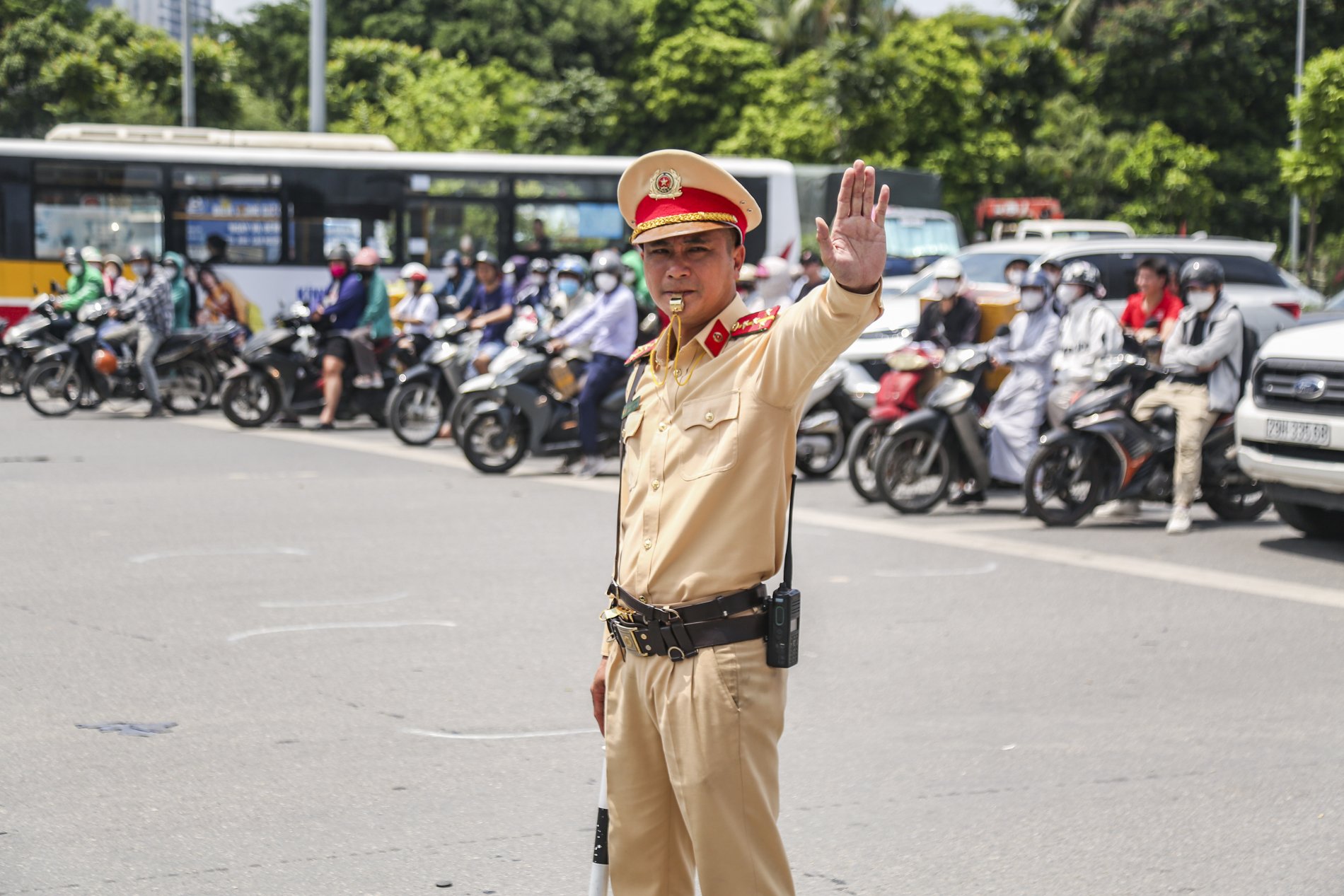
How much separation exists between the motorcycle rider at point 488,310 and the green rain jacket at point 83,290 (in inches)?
177

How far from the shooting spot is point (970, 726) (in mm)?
5535

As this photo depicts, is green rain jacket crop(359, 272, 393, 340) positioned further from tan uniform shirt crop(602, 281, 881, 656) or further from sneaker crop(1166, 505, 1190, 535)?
tan uniform shirt crop(602, 281, 881, 656)

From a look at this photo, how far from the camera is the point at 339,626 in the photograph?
7.00m

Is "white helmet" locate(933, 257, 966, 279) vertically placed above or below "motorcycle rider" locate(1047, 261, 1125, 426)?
above

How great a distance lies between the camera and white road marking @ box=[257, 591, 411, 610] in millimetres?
7371

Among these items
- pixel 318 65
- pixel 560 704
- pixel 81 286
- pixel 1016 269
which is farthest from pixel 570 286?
pixel 318 65

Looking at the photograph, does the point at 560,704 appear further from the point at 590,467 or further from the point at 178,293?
the point at 178,293

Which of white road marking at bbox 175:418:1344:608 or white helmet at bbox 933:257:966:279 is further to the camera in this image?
white helmet at bbox 933:257:966:279

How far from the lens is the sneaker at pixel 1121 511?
1073 centimetres

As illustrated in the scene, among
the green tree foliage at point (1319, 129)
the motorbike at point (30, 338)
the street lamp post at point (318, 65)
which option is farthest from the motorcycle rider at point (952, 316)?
the green tree foliage at point (1319, 129)

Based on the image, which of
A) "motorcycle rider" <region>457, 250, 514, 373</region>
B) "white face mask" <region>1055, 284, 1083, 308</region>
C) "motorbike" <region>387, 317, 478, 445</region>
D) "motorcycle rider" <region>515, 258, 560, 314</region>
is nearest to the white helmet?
"white face mask" <region>1055, 284, 1083, 308</region>

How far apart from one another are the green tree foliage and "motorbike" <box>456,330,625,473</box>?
1702cm

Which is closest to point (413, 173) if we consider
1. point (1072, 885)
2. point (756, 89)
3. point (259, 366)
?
point (259, 366)

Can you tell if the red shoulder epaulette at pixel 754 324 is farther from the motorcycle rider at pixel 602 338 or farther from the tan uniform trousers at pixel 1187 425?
the motorcycle rider at pixel 602 338
